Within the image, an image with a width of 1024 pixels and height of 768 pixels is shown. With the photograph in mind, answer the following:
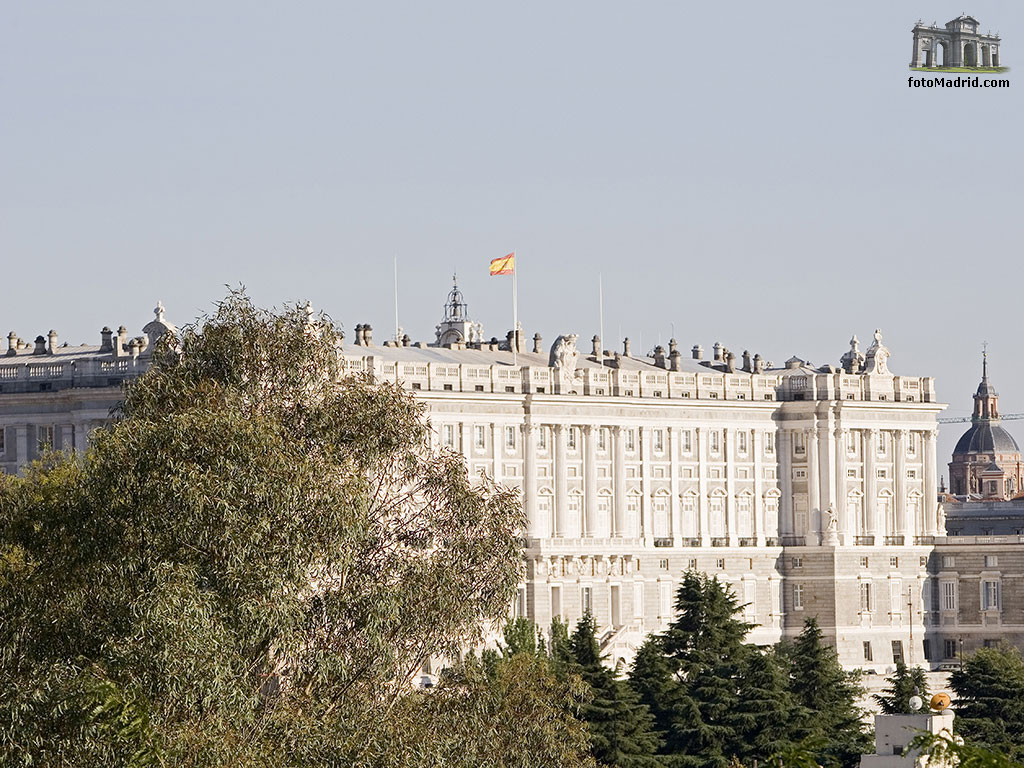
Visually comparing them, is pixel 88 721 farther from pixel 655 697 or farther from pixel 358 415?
pixel 655 697

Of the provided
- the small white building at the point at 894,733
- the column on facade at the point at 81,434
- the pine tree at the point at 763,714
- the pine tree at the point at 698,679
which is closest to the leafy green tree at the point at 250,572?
the small white building at the point at 894,733

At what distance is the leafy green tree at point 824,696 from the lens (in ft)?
416

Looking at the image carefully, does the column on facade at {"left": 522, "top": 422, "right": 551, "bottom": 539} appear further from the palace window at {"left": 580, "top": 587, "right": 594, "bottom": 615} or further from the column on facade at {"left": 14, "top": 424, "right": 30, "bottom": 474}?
the column on facade at {"left": 14, "top": 424, "right": 30, "bottom": 474}

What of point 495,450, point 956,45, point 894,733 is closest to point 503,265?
point 495,450

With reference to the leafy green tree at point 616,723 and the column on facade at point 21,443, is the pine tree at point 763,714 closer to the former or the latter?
the leafy green tree at point 616,723

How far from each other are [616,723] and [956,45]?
3856 centimetres

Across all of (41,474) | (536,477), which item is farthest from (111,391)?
(41,474)

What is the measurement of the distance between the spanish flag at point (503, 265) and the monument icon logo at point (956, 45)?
51.8m

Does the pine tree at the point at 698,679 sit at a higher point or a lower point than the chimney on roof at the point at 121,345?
lower

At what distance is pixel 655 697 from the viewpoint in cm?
13375

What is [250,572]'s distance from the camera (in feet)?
250

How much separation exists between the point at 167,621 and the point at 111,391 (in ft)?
365

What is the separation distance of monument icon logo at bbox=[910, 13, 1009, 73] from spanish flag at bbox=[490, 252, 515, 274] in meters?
51.8

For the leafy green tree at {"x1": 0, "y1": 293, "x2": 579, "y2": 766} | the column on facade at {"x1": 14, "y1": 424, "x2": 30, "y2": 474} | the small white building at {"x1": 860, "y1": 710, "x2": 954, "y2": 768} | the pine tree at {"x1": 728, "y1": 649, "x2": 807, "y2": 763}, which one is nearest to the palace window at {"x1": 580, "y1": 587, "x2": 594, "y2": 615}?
the column on facade at {"x1": 14, "y1": 424, "x2": 30, "y2": 474}
